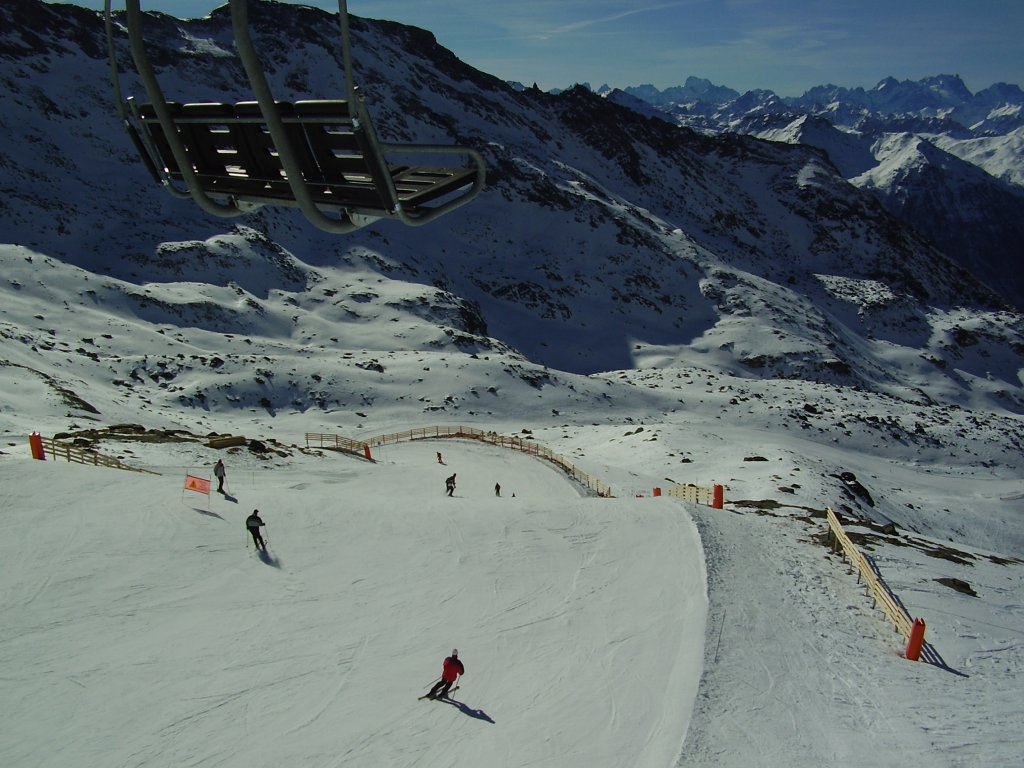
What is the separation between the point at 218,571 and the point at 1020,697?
18.7 meters

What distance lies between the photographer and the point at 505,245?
115750 millimetres

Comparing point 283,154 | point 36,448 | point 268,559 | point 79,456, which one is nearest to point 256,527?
point 268,559

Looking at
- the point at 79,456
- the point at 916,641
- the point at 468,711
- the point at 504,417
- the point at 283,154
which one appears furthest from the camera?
the point at 504,417

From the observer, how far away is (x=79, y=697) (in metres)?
13.4

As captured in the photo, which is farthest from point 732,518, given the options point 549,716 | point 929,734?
point 549,716

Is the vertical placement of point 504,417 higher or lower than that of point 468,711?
lower

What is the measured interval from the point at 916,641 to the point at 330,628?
1332 centimetres

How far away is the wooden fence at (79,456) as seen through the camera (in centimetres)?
2519

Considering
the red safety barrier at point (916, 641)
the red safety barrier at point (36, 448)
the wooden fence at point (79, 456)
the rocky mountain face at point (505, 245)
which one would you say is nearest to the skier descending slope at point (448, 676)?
the red safety barrier at point (916, 641)

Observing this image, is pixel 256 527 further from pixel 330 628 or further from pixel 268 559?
pixel 330 628

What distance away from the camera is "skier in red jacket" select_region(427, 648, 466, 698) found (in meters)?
13.9

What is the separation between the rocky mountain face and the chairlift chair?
48517 mm

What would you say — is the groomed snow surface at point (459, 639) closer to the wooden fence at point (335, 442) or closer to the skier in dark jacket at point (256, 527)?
the skier in dark jacket at point (256, 527)

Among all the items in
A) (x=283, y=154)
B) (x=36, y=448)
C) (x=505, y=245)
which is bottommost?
(x=36, y=448)
